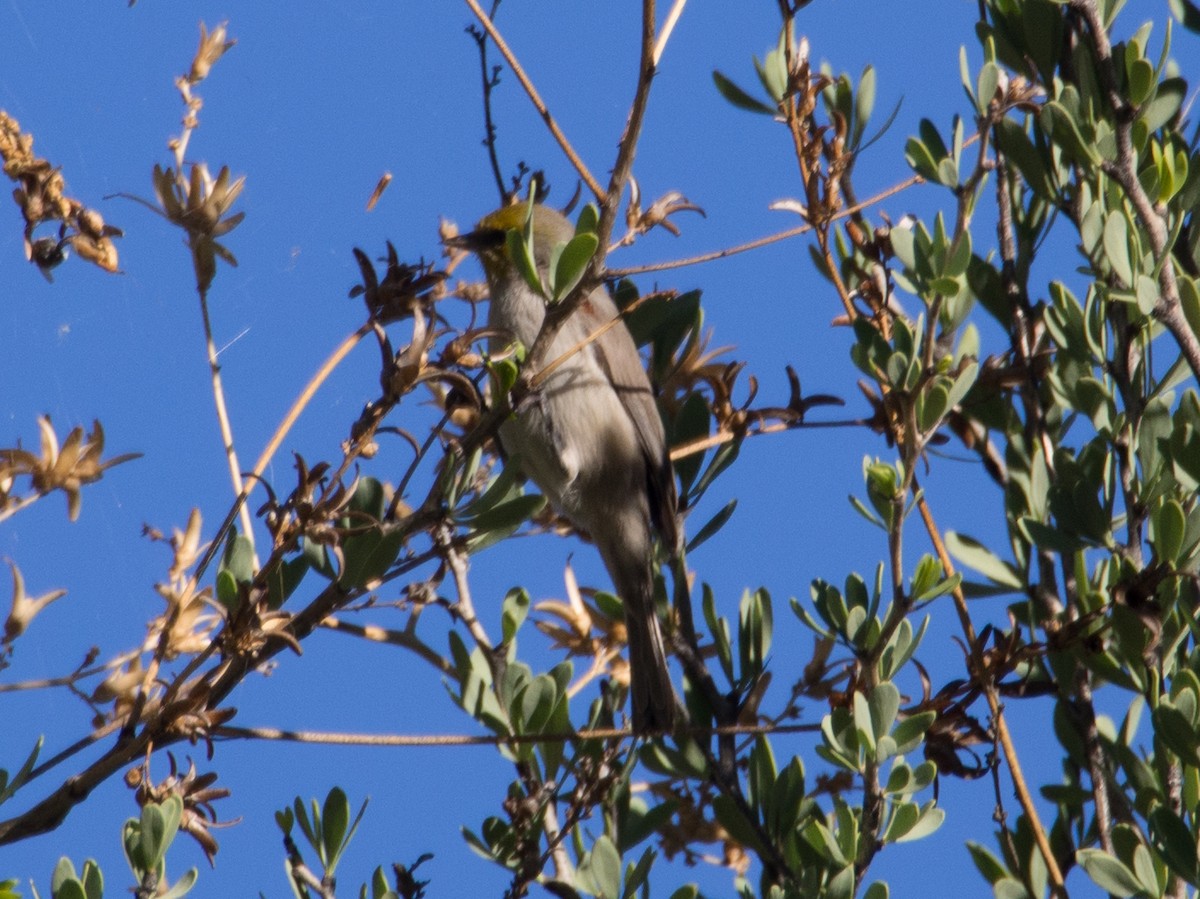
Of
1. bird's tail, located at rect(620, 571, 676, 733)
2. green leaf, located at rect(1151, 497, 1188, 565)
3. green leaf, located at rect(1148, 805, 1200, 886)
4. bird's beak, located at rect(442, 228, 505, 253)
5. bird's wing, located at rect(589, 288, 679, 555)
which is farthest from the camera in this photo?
bird's beak, located at rect(442, 228, 505, 253)

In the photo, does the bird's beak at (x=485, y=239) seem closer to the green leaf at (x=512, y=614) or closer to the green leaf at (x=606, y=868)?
the green leaf at (x=512, y=614)

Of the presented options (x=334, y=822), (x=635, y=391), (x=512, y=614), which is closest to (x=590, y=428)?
(x=635, y=391)

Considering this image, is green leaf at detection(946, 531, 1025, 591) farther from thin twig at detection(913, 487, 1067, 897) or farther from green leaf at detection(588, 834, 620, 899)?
green leaf at detection(588, 834, 620, 899)

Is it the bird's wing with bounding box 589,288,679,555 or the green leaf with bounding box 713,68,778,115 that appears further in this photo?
the bird's wing with bounding box 589,288,679,555

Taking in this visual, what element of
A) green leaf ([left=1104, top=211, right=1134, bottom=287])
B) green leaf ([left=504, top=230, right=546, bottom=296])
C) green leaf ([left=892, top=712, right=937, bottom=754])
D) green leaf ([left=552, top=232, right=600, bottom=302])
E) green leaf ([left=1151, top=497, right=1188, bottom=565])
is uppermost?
green leaf ([left=1104, top=211, right=1134, bottom=287])

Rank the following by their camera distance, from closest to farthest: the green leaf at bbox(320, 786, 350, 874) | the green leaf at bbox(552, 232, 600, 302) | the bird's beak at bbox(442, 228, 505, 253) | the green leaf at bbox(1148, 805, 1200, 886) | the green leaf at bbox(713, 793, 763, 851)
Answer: the green leaf at bbox(552, 232, 600, 302), the green leaf at bbox(1148, 805, 1200, 886), the green leaf at bbox(320, 786, 350, 874), the green leaf at bbox(713, 793, 763, 851), the bird's beak at bbox(442, 228, 505, 253)

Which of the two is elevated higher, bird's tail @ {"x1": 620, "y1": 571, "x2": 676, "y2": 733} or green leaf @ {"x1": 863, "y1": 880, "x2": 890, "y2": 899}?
bird's tail @ {"x1": 620, "y1": 571, "x2": 676, "y2": 733}

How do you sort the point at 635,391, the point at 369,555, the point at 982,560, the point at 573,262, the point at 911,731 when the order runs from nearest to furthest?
the point at 573,262, the point at 369,555, the point at 911,731, the point at 982,560, the point at 635,391

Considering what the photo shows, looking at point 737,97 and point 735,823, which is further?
point 737,97

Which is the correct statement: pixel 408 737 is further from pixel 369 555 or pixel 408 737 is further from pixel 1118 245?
pixel 1118 245

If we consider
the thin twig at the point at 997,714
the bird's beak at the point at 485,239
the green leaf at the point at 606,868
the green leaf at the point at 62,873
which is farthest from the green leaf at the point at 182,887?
the bird's beak at the point at 485,239

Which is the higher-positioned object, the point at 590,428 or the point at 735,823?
the point at 590,428

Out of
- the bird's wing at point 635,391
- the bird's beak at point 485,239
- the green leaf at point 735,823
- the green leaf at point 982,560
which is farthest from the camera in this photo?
the bird's beak at point 485,239

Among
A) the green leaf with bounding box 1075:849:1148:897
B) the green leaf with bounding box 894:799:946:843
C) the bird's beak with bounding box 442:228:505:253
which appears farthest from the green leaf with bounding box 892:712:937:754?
the bird's beak with bounding box 442:228:505:253
